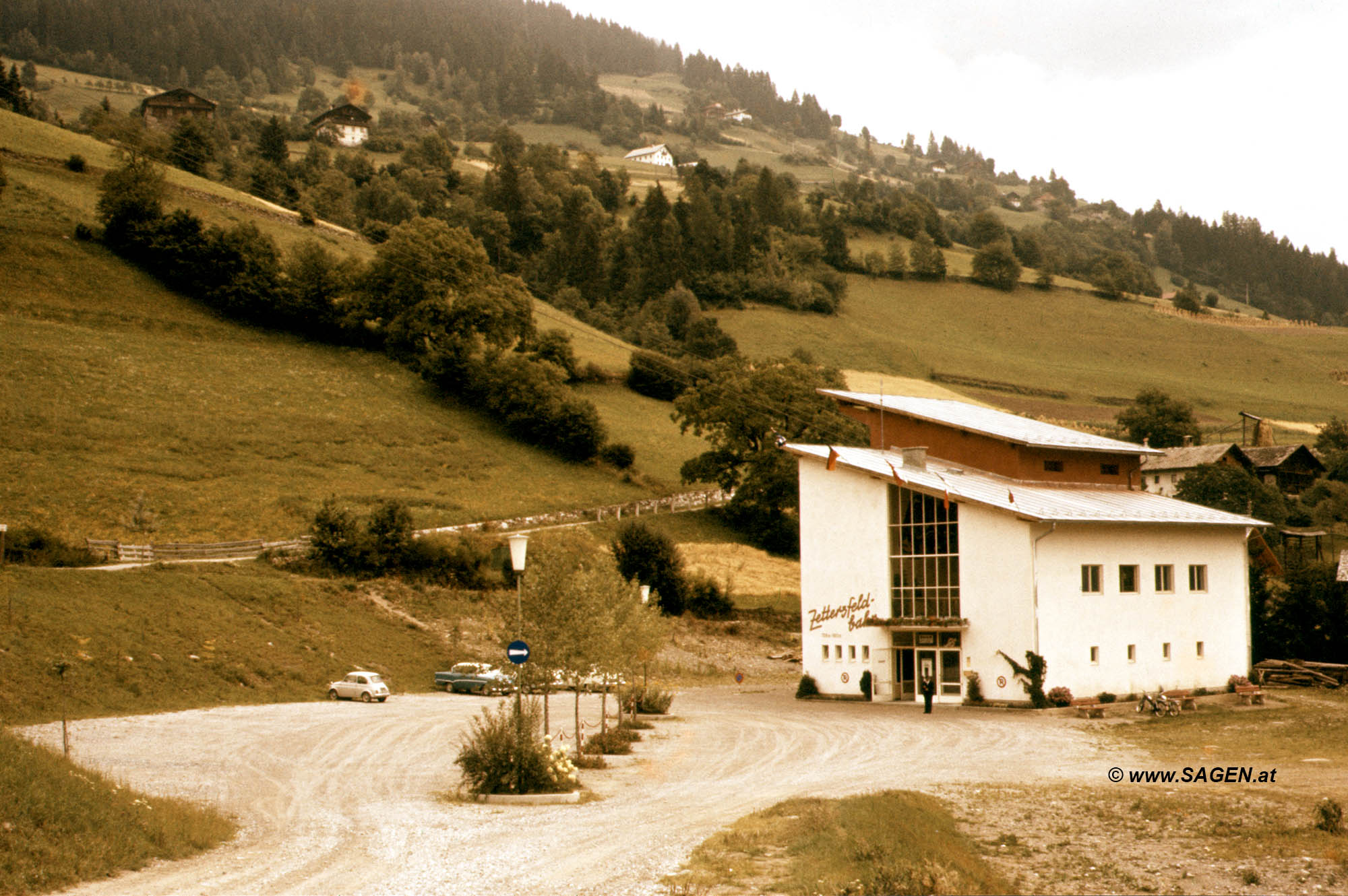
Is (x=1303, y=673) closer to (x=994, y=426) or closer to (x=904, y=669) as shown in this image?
(x=994, y=426)

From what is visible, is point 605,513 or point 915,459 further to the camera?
point 605,513

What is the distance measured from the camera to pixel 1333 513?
84.1 m

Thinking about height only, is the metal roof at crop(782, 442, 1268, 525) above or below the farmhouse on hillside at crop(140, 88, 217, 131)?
below

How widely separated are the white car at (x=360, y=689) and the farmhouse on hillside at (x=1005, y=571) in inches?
621

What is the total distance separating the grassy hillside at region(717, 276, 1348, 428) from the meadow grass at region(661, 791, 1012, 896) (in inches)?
3886

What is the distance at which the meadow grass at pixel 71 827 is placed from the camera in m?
13.2

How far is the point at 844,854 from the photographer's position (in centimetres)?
1496

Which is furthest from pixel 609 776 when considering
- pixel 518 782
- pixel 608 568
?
pixel 608 568

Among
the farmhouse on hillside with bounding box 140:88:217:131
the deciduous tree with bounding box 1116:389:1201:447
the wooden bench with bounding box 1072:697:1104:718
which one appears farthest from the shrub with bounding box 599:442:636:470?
the farmhouse on hillside with bounding box 140:88:217:131

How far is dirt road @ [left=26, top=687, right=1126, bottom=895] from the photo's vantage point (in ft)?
47.9

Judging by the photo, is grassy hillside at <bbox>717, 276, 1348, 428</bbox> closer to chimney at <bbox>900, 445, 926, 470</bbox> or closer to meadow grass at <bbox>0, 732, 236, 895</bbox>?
chimney at <bbox>900, 445, 926, 470</bbox>

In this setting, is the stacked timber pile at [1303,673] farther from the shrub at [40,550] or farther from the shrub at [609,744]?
the shrub at [40,550]

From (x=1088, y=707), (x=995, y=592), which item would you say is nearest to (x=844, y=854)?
(x=1088, y=707)

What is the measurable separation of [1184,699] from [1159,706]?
96.3 inches
